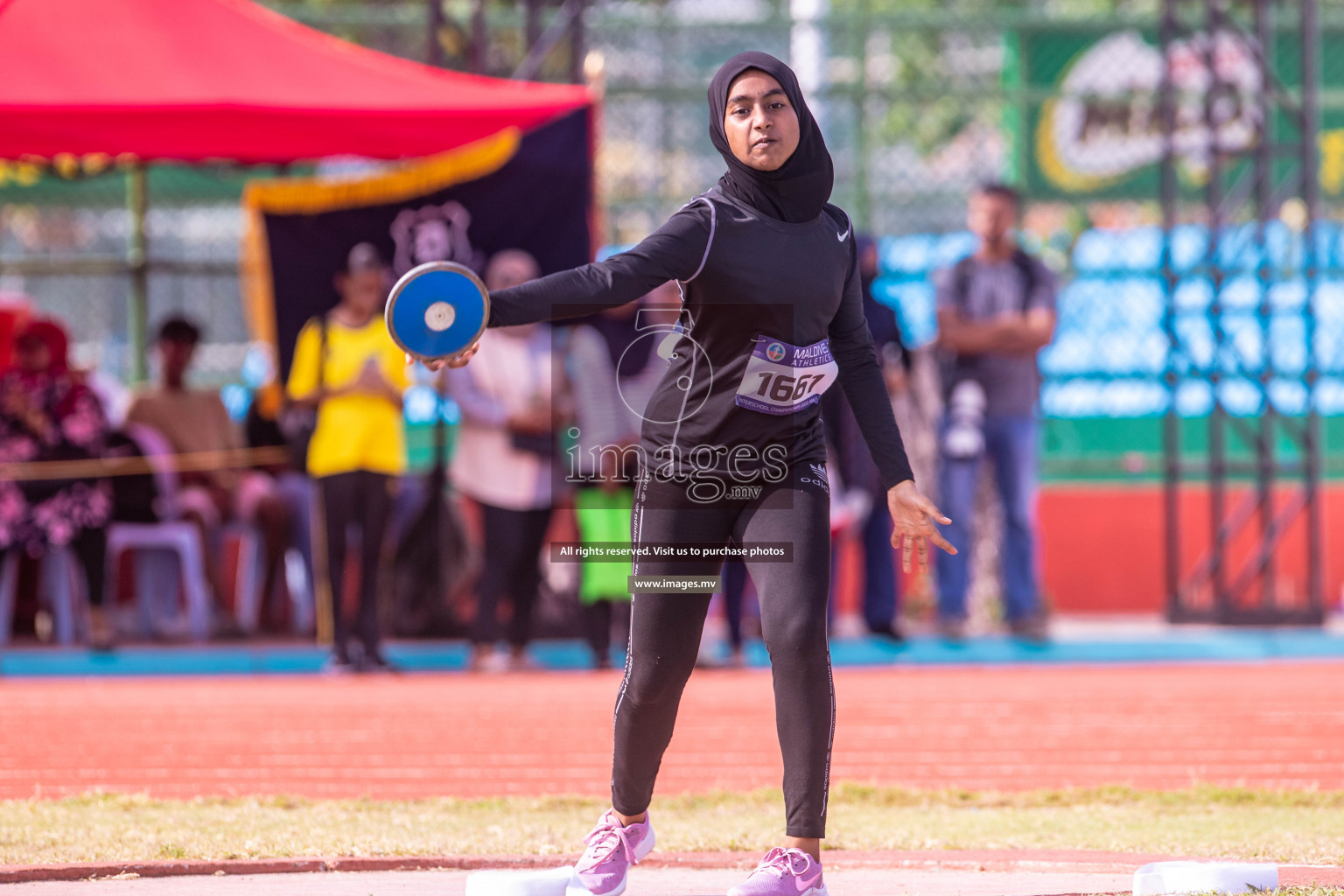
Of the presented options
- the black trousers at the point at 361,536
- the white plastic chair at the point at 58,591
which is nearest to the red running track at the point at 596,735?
the black trousers at the point at 361,536

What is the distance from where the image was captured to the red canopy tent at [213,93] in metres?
8.50

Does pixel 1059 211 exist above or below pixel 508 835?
above

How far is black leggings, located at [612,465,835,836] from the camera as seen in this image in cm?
387

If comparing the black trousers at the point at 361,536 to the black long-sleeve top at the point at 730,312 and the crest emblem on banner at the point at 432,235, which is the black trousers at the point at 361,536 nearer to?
the crest emblem on banner at the point at 432,235

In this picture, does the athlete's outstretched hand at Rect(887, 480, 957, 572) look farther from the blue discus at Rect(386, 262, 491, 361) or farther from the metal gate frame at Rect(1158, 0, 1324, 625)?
the metal gate frame at Rect(1158, 0, 1324, 625)

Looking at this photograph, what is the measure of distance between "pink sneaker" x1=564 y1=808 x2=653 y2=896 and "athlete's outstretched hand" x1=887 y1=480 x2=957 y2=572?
86 cm

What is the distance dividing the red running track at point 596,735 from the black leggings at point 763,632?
7.35 feet

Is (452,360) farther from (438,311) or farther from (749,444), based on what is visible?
(749,444)

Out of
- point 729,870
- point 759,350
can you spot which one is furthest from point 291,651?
point 759,350

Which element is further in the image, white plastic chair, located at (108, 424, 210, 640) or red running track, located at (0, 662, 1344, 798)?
white plastic chair, located at (108, 424, 210, 640)

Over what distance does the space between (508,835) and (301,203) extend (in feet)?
17.8

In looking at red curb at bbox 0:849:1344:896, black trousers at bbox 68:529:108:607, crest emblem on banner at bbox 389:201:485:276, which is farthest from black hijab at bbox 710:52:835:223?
black trousers at bbox 68:529:108:607

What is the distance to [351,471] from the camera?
880 cm

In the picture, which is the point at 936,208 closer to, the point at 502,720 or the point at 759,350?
the point at 502,720
